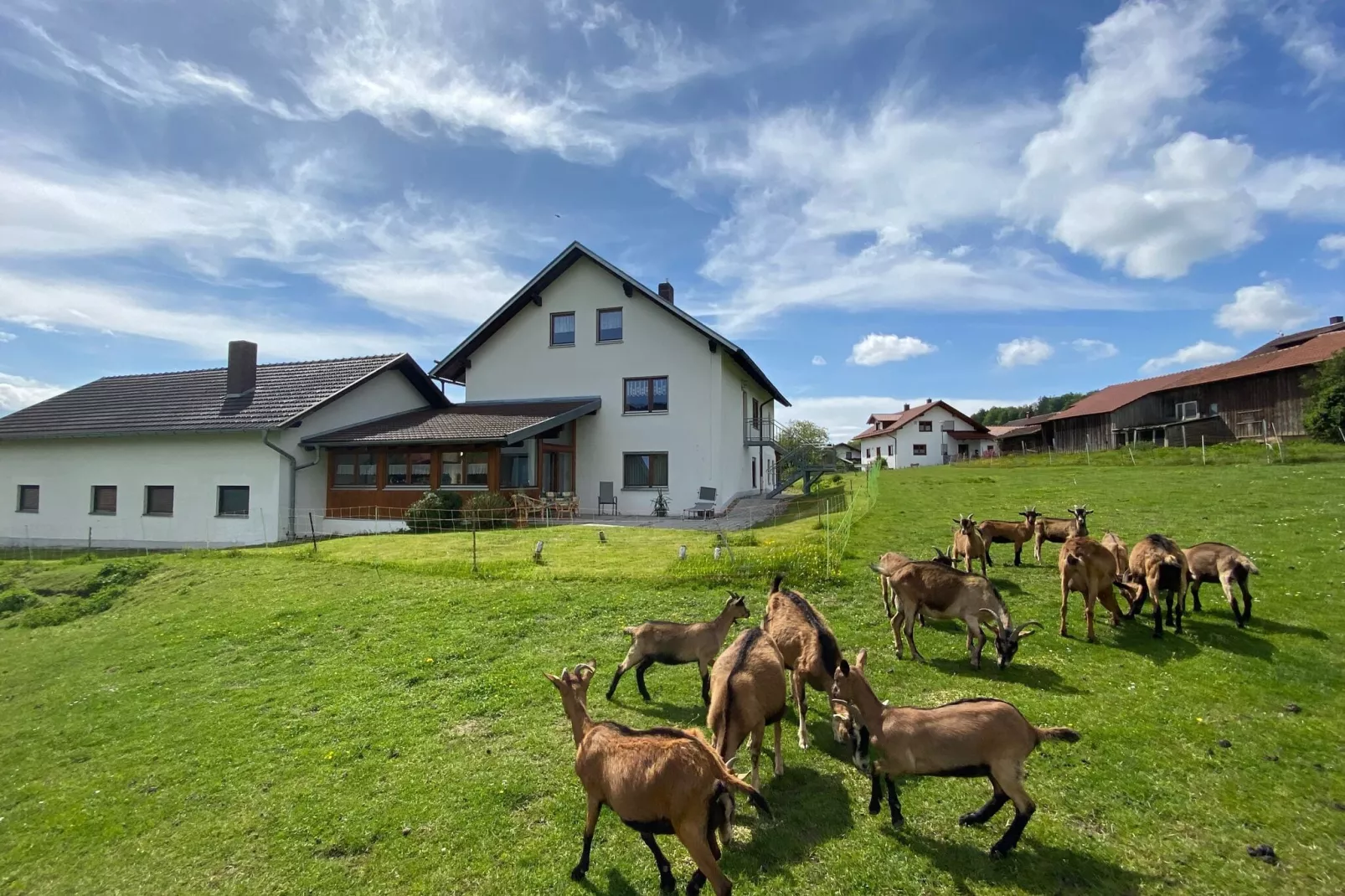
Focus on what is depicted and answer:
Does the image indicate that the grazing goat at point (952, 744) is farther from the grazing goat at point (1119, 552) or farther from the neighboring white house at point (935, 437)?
the neighboring white house at point (935, 437)

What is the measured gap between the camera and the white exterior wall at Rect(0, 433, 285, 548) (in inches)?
979

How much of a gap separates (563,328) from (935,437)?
48379mm

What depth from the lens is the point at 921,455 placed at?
213 feet

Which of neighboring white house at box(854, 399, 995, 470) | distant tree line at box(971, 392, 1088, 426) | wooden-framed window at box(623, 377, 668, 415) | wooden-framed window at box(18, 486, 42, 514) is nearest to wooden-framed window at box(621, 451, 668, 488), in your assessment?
wooden-framed window at box(623, 377, 668, 415)

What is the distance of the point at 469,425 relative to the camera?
25.1 meters

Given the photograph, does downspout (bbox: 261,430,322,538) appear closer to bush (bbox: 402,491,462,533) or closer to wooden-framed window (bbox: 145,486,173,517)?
bush (bbox: 402,491,462,533)

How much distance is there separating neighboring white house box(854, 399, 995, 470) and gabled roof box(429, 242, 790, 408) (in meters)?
38.9

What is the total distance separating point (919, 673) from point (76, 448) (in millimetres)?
34906

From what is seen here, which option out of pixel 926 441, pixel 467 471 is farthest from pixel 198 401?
pixel 926 441

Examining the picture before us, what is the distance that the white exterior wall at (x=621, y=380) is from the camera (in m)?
26.0

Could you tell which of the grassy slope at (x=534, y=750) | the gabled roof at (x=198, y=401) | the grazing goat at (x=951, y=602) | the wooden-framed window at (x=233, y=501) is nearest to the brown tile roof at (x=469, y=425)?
the gabled roof at (x=198, y=401)

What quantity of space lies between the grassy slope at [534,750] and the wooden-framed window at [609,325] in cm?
1633

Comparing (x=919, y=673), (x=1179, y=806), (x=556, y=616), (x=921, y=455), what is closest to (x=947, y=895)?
(x=1179, y=806)

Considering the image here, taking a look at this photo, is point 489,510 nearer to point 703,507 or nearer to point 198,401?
point 703,507
